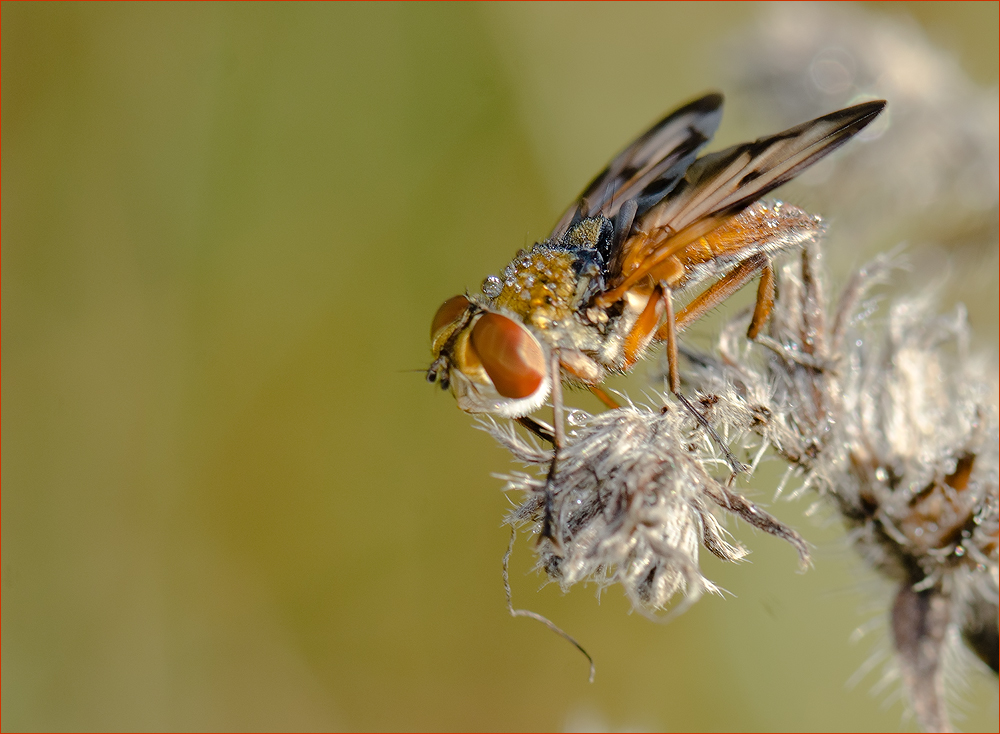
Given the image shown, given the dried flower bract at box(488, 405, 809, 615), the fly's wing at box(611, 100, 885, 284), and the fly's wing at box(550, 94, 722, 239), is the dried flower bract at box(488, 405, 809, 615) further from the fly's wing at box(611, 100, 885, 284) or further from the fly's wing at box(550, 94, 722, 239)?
the fly's wing at box(550, 94, 722, 239)

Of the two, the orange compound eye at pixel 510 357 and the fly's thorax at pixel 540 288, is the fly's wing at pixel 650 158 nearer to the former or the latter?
the fly's thorax at pixel 540 288

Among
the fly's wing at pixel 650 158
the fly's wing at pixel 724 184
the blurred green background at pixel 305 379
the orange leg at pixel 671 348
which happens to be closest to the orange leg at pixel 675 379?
the orange leg at pixel 671 348

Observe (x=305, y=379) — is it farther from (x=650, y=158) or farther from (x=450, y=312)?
(x=450, y=312)

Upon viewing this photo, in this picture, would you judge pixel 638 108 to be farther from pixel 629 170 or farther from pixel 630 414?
pixel 630 414

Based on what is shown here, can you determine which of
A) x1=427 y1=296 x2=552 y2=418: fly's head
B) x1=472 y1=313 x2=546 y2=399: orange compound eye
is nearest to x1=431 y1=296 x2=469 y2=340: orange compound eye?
x1=427 y1=296 x2=552 y2=418: fly's head

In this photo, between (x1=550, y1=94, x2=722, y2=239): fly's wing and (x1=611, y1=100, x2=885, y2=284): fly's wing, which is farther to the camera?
(x1=550, y1=94, x2=722, y2=239): fly's wing
